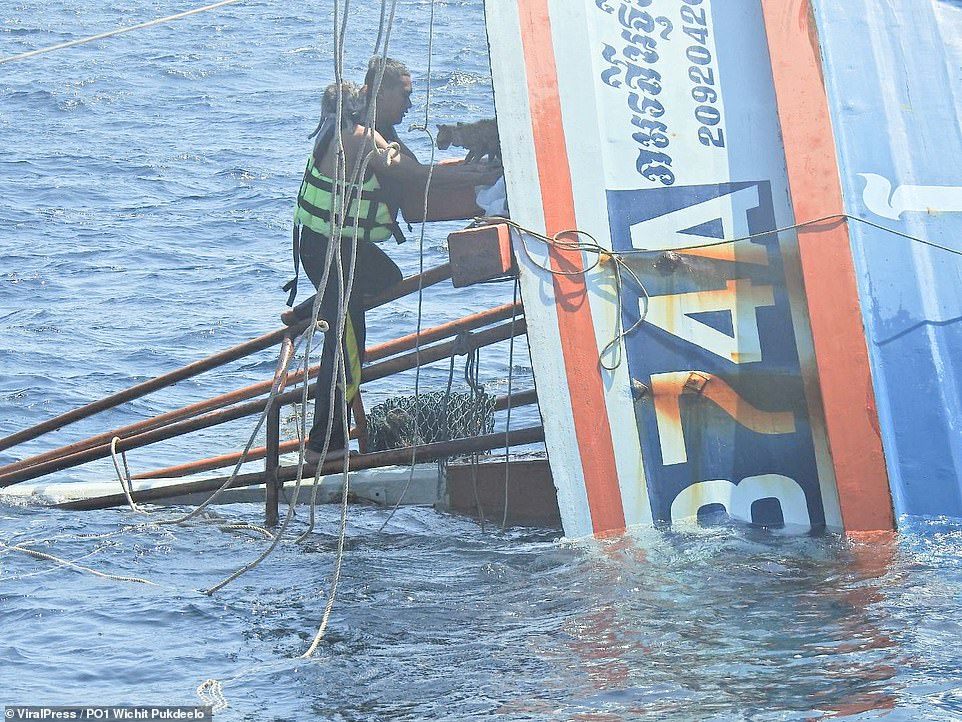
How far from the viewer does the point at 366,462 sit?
6.80 metres

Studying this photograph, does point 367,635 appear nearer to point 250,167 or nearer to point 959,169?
point 959,169

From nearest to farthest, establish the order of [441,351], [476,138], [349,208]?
1. [476,138]
2. [349,208]
3. [441,351]

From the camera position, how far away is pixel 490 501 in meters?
7.02

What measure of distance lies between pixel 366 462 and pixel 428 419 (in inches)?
22.5

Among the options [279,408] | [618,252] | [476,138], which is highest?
[476,138]

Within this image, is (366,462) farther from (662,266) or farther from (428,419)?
(662,266)

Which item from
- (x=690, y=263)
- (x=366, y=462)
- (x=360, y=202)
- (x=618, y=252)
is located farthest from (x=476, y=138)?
(x=366, y=462)

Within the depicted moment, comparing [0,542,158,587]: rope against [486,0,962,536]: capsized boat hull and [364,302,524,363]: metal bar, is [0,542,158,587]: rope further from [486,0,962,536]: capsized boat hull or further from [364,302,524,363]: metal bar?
[486,0,962,536]: capsized boat hull

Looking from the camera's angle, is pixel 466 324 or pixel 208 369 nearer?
pixel 466 324

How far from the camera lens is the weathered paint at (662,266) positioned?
19.1 ft

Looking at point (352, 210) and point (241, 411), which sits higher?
point (352, 210)

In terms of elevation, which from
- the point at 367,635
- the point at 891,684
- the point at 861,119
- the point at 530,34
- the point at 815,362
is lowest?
the point at 891,684

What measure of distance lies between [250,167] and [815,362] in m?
14.2

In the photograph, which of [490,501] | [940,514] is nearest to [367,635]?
[490,501]
